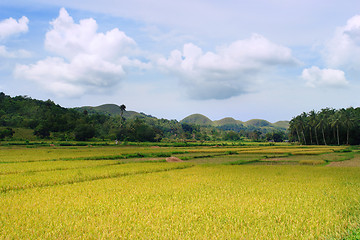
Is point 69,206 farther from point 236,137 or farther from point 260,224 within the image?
point 236,137

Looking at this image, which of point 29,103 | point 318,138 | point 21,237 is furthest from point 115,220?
point 29,103

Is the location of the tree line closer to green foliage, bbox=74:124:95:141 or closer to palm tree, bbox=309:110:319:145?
palm tree, bbox=309:110:319:145

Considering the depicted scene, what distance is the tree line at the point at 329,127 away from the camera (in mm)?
74938

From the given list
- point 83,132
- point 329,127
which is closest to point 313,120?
point 329,127

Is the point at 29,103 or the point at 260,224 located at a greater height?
Result: the point at 29,103

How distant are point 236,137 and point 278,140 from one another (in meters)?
28.1

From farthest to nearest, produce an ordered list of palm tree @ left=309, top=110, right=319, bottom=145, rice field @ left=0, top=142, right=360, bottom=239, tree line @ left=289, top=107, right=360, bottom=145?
palm tree @ left=309, top=110, right=319, bottom=145 → tree line @ left=289, top=107, right=360, bottom=145 → rice field @ left=0, top=142, right=360, bottom=239

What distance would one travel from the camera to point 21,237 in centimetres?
618

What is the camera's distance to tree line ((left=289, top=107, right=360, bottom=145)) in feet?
246

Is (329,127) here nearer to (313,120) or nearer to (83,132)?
→ (313,120)

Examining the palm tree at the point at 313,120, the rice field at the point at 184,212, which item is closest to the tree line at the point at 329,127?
the palm tree at the point at 313,120

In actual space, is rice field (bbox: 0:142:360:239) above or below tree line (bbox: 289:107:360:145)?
below

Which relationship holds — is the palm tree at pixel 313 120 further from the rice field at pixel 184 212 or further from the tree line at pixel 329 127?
the rice field at pixel 184 212

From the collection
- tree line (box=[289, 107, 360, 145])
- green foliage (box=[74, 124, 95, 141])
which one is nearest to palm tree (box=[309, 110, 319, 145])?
tree line (box=[289, 107, 360, 145])
